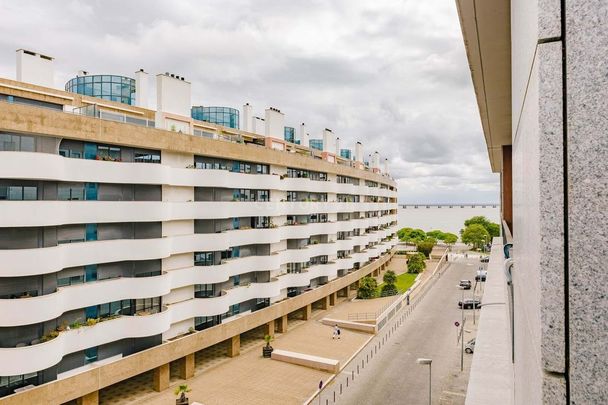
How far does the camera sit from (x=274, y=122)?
52.8 meters

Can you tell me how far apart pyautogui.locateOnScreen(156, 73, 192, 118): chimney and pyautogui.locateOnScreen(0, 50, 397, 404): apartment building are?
12cm

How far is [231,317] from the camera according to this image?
143ft

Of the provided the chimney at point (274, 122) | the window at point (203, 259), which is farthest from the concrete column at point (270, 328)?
the chimney at point (274, 122)

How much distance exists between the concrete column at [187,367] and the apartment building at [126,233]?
7.5 inches

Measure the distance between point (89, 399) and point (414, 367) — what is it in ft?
90.9

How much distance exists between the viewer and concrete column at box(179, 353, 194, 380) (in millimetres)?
37750

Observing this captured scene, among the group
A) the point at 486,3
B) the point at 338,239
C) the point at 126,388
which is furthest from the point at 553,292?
the point at 338,239

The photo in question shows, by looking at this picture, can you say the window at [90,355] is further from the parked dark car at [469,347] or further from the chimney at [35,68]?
the parked dark car at [469,347]

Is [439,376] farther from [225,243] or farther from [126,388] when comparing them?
[126,388]

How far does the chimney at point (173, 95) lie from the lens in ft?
124

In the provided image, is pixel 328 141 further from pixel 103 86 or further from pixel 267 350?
pixel 267 350

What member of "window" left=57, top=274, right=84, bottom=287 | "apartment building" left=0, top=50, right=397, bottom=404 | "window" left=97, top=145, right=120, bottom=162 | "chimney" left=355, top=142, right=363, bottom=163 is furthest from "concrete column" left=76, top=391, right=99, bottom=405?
"chimney" left=355, top=142, right=363, bottom=163

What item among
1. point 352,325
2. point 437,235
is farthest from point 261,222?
point 437,235

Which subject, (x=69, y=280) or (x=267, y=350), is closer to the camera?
(x=69, y=280)
